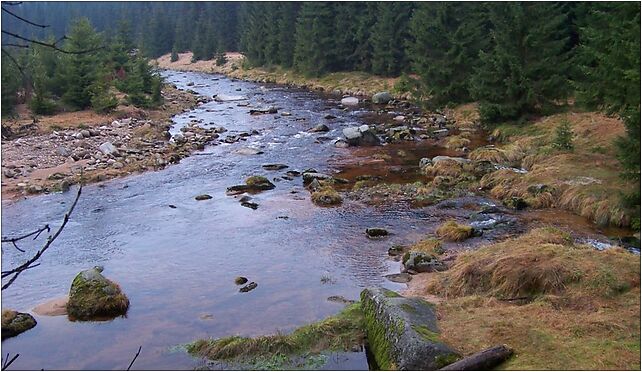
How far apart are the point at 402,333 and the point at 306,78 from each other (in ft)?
164

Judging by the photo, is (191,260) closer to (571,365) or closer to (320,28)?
(571,365)

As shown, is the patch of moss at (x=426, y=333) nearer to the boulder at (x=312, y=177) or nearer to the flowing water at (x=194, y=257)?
the flowing water at (x=194, y=257)

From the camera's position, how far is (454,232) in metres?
15.1

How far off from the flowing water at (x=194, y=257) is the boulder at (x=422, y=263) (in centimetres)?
37

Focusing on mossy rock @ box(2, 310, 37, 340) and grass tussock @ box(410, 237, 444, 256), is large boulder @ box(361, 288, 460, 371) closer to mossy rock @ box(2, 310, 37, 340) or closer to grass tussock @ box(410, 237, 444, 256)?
grass tussock @ box(410, 237, 444, 256)

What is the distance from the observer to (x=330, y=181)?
69.3 feet

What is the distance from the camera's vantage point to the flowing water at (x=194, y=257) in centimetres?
1064

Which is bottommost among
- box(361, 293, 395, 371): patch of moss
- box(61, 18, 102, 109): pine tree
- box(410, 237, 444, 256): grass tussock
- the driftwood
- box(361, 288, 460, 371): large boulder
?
box(410, 237, 444, 256): grass tussock

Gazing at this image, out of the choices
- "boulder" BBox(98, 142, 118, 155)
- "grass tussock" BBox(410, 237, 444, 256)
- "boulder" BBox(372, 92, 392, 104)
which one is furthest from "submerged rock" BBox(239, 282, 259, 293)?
"boulder" BBox(372, 92, 392, 104)

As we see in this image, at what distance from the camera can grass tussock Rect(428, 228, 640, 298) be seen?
1048cm

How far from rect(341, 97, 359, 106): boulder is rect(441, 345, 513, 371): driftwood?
34.2 m

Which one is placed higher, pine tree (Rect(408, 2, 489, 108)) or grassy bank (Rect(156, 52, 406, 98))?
pine tree (Rect(408, 2, 489, 108))

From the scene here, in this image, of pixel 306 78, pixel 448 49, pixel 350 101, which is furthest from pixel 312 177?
pixel 306 78

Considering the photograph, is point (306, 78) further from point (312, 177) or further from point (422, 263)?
point (422, 263)
